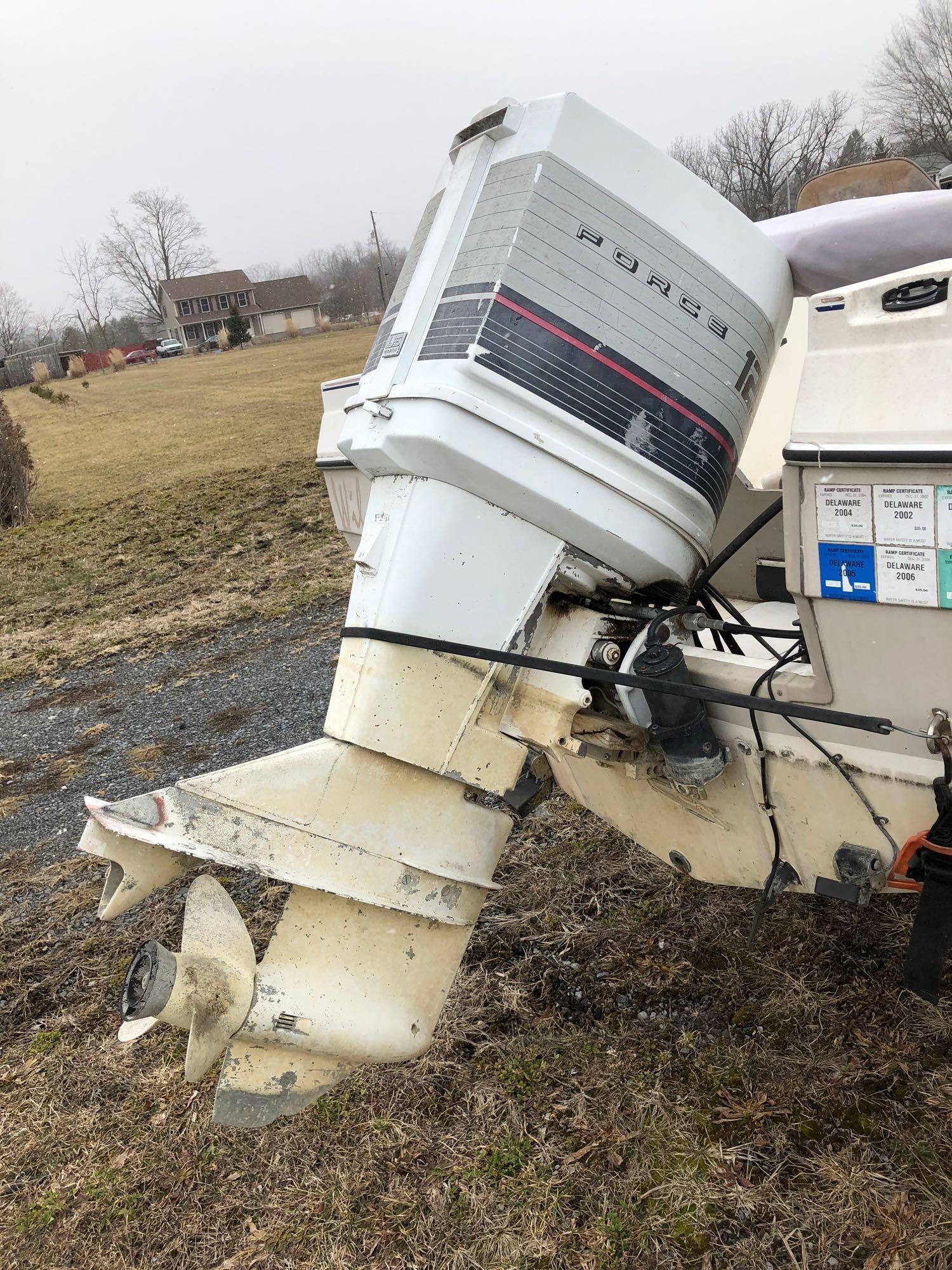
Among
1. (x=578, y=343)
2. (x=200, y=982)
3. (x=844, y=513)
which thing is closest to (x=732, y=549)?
(x=844, y=513)

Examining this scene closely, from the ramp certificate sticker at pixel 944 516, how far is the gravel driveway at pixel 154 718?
301 cm

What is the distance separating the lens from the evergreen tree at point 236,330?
42.2 m

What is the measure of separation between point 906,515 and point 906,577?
3.5 inches

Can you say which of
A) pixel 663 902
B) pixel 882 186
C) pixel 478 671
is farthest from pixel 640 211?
pixel 663 902

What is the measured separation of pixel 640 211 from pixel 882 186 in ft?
4.67

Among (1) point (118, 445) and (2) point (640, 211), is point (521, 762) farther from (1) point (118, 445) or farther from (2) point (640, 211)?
(1) point (118, 445)

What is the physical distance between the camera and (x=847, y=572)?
145 cm

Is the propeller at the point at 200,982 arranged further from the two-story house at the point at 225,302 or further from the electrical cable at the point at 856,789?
the two-story house at the point at 225,302

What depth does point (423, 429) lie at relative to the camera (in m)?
1.60

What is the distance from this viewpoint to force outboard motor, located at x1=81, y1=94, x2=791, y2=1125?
1.59m

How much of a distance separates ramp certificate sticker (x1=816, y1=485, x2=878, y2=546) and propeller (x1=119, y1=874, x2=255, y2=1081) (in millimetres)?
1124

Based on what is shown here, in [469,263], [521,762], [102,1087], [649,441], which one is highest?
[469,263]

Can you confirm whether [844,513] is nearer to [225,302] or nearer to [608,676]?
[608,676]

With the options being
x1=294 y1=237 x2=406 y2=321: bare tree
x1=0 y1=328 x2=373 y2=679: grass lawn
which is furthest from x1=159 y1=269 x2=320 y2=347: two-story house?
x1=0 y1=328 x2=373 y2=679: grass lawn
